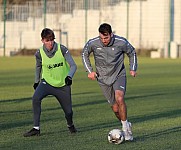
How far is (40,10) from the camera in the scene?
49.3 metres

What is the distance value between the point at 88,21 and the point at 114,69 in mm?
38992

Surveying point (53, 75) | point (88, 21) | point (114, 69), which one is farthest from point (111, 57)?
point (88, 21)

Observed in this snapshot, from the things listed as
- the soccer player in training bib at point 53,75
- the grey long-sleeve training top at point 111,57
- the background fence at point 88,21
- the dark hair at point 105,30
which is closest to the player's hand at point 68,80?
the soccer player in training bib at point 53,75

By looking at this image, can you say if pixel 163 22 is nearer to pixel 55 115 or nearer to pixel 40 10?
pixel 40 10

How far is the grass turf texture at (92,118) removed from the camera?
34.1 feet

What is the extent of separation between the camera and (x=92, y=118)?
13.7m

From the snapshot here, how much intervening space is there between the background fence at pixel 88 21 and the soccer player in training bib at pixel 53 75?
121 ft

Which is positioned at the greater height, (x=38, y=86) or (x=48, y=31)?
(x=48, y=31)

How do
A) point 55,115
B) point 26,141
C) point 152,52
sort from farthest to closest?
point 152,52 → point 55,115 → point 26,141

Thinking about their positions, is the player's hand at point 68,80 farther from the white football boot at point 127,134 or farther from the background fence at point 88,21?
the background fence at point 88,21

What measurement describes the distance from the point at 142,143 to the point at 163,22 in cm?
3959

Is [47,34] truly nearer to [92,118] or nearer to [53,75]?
[53,75]

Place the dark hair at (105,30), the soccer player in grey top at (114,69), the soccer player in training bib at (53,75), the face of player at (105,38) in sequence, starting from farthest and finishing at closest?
the soccer player in training bib at (53,75)
the soccer player in grey top at (114,69)
the face of player at (105,38)
the dark hair at (105,30)

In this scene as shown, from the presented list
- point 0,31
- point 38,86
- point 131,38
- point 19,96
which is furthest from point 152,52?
point 38,86
